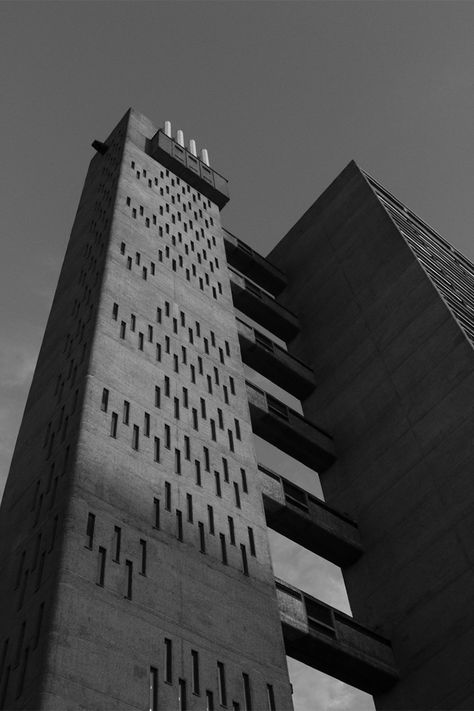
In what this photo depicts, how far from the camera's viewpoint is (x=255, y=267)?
152 ft

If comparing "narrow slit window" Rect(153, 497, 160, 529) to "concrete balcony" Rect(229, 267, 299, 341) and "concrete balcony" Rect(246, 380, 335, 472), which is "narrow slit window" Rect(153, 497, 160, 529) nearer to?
"concrete balcony" Rect(246, 380, 335, 472)

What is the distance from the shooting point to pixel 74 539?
64.6 feet

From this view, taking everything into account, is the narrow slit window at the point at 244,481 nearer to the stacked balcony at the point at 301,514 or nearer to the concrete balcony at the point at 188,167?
the stacked balcony at the point at 301,514

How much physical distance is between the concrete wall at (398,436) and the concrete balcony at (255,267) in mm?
2069

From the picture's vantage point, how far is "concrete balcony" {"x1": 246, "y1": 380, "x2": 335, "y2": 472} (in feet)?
108

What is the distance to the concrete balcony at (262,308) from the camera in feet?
136

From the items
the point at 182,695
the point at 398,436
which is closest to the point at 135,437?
the point at 182,695

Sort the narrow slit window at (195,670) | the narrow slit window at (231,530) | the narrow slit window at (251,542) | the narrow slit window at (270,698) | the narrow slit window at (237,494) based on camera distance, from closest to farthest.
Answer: the narrow slit window at (195,670) → the narrow slit window at (270,698) → the narrow slit window at (231,530) → the narrow slit window at (251,542) → the narrow slit window at (237,494)

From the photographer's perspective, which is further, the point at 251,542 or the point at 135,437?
the point at 251,542

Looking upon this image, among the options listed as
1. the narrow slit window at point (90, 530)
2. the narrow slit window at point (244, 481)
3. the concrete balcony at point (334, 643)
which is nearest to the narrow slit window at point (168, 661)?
the narrow slit window at point (90, 530)

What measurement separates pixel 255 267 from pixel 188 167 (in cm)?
690

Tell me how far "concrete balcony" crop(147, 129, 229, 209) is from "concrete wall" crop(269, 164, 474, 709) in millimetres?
7217

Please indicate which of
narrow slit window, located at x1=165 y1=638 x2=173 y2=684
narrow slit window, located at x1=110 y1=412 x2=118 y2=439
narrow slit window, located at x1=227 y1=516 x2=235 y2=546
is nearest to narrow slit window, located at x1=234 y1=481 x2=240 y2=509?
narrow slit window, located at x1=227 y1=516 x2=235 y2=546

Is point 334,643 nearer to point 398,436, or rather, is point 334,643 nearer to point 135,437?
point 135,437
